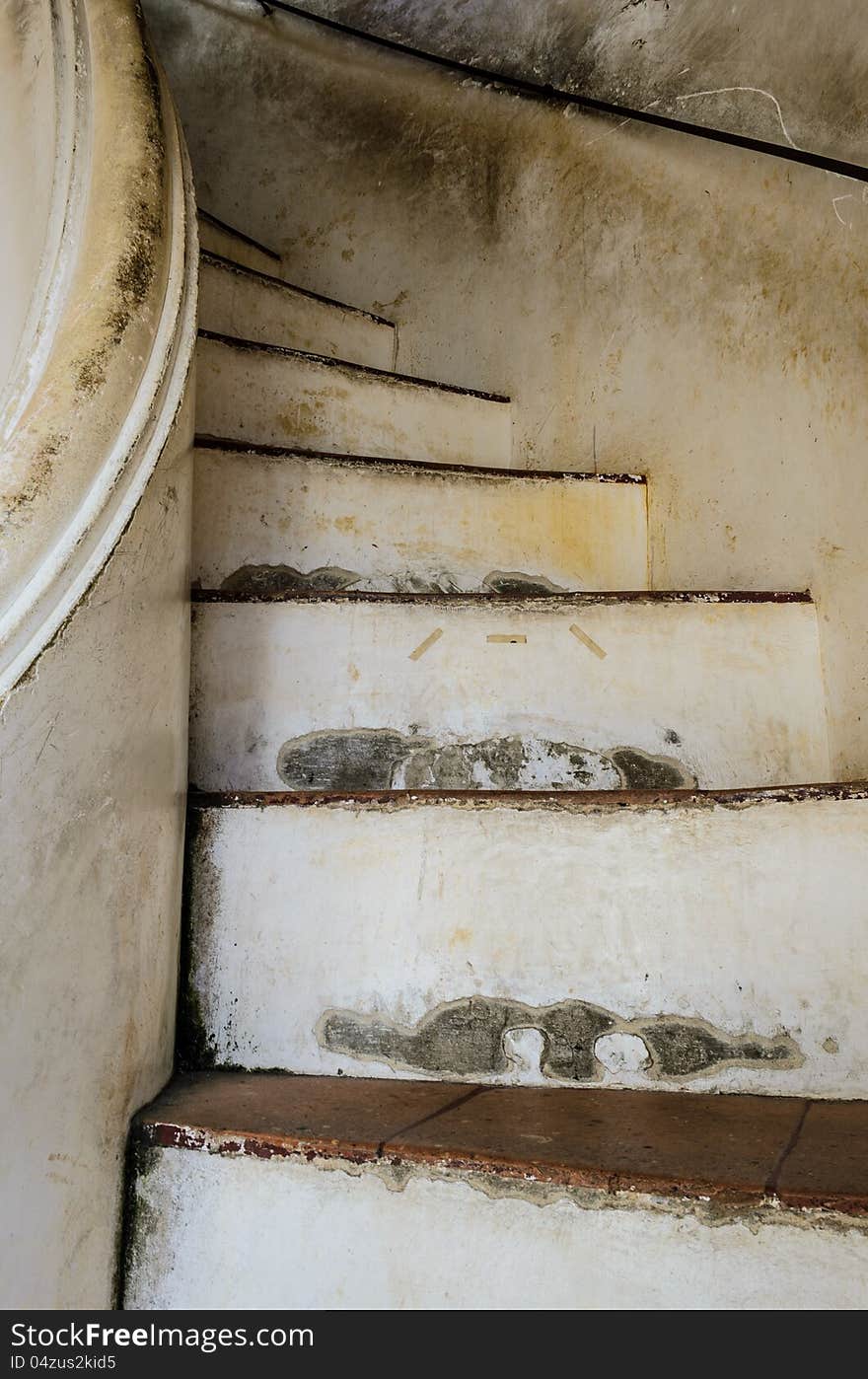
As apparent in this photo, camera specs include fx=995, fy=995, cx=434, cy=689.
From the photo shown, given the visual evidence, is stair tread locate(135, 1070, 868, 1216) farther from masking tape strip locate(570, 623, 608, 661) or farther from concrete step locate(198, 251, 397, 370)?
concrete step locate(198, 251, 397, 370)

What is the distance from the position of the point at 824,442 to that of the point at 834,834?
728 millimetres

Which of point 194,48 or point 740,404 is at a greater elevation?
point 194,48

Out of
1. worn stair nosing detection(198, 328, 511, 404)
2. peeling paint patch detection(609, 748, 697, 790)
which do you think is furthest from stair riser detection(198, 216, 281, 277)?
peeling paint patch detection(609, 748, 697, 790)

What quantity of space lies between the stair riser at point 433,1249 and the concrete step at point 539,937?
193mm

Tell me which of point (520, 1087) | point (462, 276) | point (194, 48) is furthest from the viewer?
point (194, 48)

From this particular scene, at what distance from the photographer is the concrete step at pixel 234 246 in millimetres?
2445

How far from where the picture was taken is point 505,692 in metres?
1.36

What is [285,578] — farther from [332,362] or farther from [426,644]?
[332,362]
